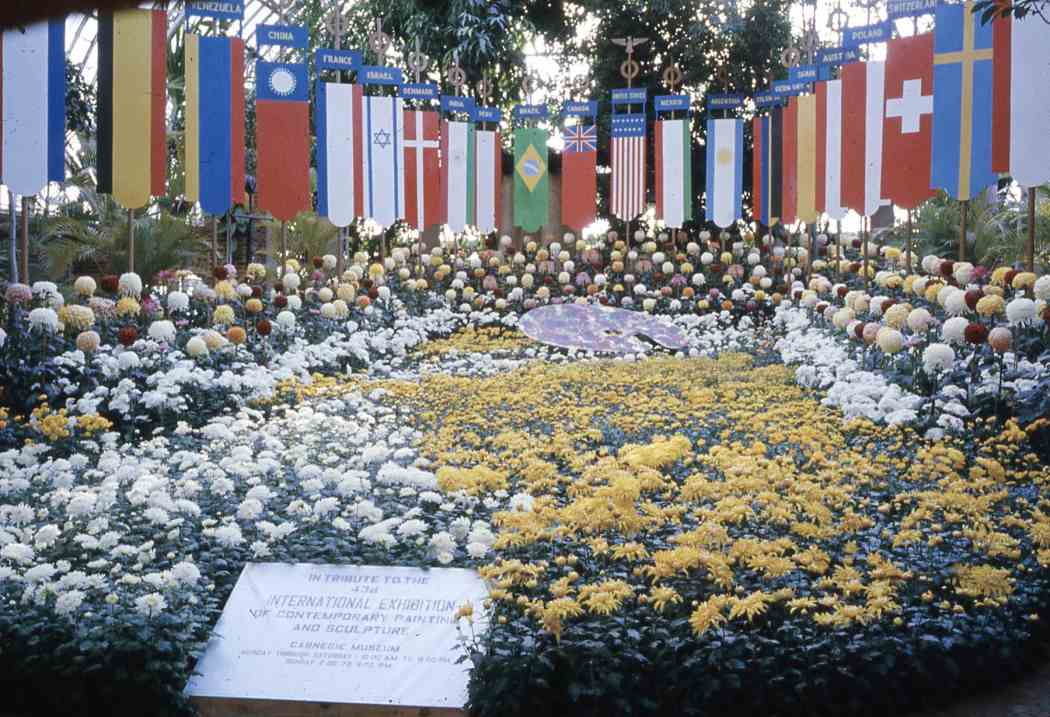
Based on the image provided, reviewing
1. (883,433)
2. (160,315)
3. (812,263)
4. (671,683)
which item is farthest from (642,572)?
(812,263)

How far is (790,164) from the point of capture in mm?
12852

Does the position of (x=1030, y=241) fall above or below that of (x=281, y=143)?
below

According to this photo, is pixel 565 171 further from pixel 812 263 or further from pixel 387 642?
pixel 387 642

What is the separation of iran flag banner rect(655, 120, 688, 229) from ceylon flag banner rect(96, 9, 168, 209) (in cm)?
702

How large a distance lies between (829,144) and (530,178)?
4.58 m

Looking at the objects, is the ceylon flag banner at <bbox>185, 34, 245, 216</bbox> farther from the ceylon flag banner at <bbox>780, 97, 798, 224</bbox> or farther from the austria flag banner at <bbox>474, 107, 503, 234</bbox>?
the ceylon flag banner at <bbox>780, 97, 798, 224</bbox>

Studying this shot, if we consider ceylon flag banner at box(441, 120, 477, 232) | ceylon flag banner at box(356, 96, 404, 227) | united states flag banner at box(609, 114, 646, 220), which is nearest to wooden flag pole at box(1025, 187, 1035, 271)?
ceylon flag banner at box(356, 96, 404, 227)

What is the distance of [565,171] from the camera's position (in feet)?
47.7

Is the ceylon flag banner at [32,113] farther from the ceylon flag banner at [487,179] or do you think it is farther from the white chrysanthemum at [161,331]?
the ceylon flag banner at [487,179]

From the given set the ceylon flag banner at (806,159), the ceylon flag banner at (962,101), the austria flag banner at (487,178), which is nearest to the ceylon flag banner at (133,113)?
the austria flag banner at (487,178)

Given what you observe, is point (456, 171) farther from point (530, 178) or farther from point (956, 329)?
point (956, 329)

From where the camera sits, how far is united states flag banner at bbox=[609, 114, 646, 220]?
14484mm

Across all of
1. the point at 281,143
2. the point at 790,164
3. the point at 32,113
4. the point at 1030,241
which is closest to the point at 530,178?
the point at 790,164

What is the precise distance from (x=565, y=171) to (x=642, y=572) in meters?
11.0
